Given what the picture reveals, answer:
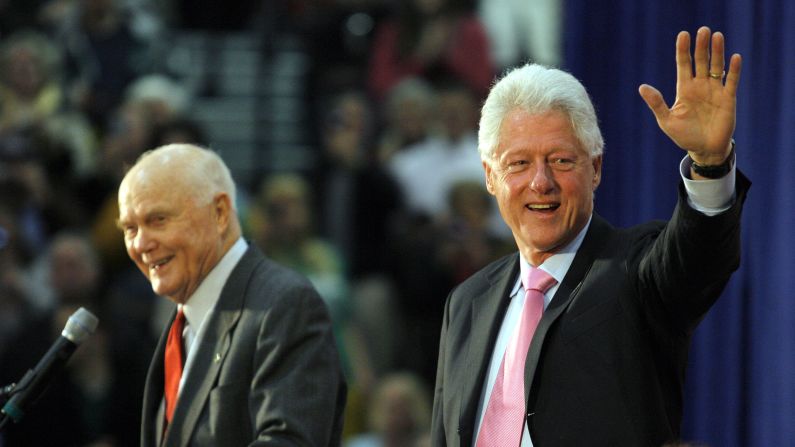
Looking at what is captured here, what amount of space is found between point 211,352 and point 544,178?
1.11m

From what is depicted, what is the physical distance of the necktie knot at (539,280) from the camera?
9.96 ft

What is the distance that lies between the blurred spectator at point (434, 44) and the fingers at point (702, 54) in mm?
5284

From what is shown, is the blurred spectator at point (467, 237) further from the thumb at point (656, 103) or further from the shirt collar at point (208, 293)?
the thumb at point (656, 103)

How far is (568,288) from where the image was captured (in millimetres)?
2977

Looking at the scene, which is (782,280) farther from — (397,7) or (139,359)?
(397,7)

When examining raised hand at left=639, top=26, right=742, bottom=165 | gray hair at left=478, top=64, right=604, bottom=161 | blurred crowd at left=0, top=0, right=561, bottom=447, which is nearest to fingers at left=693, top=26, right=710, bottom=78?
raised hand at left=639, top=26, right=742, bottom=165

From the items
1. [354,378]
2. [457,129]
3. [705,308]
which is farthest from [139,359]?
[705,308]

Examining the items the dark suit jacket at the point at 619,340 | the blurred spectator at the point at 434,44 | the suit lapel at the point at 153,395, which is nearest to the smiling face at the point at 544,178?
the dark suit jacket at the point at 619,340

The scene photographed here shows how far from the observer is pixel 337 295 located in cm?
687

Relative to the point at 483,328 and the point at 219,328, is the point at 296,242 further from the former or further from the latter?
the point at 483,328

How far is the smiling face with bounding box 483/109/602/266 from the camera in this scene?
294 cm

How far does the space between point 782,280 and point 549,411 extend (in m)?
1.03

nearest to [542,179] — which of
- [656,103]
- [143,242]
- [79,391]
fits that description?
[656,103]

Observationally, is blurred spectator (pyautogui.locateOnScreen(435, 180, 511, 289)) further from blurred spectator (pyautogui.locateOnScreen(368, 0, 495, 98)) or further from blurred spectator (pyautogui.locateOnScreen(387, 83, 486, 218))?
blurred spectator (pyautogui.locateOnScreen(368, 0, 495, 98))
